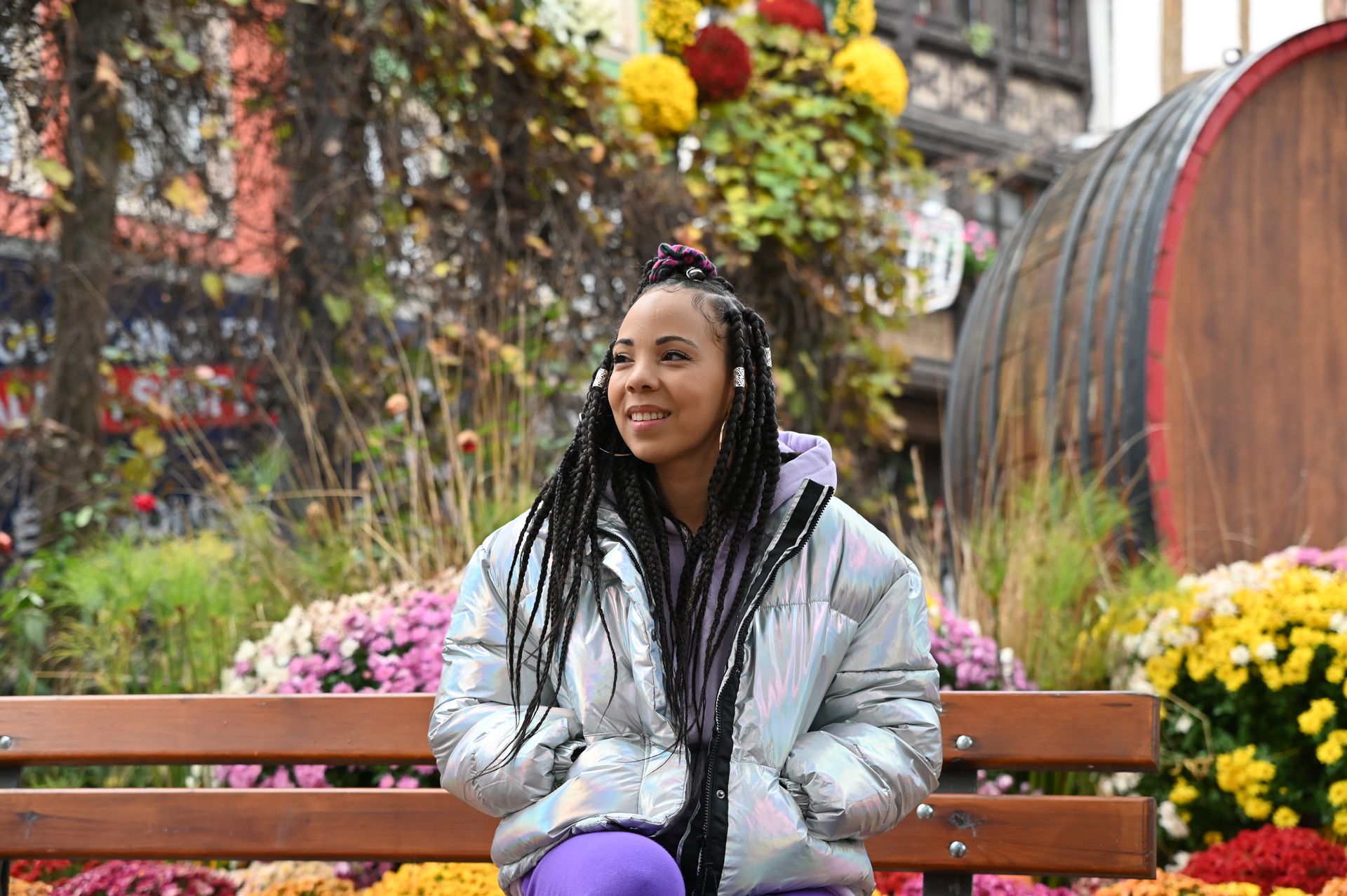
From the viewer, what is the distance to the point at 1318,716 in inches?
122

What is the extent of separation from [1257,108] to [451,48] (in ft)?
8.75

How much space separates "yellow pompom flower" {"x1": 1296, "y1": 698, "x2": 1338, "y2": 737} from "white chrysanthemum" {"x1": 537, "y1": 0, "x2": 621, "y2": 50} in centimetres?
342

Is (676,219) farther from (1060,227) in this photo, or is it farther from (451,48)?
(1060,227)

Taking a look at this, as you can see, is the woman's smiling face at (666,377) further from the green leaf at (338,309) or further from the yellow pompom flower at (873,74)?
the yellow pompom flower at (873,74)

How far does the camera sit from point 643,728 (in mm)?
1946

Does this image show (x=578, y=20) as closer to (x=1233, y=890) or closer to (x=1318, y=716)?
(x=1318, y=716)

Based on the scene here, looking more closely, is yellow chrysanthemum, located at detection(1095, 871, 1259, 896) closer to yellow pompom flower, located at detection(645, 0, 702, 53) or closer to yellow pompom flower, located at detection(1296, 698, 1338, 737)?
yellow pompom flower, located at detection(1296, 698, 1338, 737)

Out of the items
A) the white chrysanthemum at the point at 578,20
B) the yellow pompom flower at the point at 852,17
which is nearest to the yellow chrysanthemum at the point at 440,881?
the white chrysanthemum at the point at 578,20

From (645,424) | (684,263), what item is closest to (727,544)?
(645,424)

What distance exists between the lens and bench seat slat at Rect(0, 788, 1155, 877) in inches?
96.2

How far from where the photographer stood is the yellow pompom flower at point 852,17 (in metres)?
7.16

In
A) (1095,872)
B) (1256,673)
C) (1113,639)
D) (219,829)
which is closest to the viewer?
(1095,872)

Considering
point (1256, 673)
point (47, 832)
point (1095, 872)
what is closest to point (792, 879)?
point (1095, 872)

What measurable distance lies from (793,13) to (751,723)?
5275 millimetres
